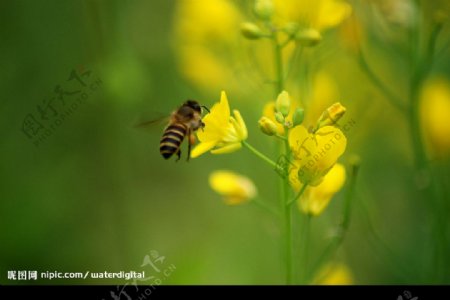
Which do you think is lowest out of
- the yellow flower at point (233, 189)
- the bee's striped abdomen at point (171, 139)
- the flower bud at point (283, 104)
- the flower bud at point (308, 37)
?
the yellow flower at point (233, 189)

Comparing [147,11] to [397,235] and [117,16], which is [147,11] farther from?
[397,235]

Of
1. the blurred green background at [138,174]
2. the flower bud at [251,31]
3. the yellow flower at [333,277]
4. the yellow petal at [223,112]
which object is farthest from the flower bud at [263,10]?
the yellow flower at [333,277]

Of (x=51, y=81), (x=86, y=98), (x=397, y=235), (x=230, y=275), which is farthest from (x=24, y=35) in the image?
(x=397, y=235)

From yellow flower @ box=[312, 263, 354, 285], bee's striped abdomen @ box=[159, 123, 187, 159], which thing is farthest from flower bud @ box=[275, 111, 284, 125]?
yellow flower @ box=[312, 263, 354, 285]

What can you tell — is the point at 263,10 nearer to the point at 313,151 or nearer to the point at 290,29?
the point at 290,29

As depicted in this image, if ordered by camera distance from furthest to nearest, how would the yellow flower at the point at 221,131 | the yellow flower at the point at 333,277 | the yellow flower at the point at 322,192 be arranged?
the yellow flower at the point at 333,277 → the yellow flower at the point at 322,192 → the yellow flower at the point at 221,131

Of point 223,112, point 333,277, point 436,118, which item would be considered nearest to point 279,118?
point 223,112

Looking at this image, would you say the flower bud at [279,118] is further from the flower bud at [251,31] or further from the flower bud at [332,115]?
the flower bud at [251,31]
